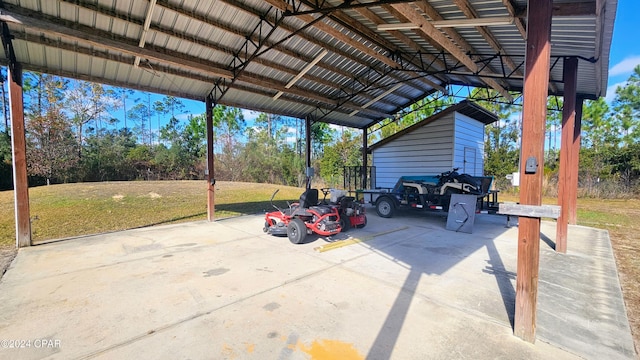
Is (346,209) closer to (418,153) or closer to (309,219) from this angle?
(309,219)

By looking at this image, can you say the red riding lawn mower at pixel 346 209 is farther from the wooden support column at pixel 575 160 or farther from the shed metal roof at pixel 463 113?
the shed metal roof at pixel 463 113

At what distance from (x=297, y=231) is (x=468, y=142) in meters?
7.47

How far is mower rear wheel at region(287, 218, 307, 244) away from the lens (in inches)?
206

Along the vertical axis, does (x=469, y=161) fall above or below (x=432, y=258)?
above

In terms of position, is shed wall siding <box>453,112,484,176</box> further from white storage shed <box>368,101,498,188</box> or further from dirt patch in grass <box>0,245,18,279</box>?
dirt patch in grass <box>0,245,18,279</box>

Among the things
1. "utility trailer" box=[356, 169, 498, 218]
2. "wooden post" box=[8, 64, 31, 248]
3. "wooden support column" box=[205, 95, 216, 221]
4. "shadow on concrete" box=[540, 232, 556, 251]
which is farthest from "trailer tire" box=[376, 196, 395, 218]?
"wooden post" box=[8, 64, 31, 248]

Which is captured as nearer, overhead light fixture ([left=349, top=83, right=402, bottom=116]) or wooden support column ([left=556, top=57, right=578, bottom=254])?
wooden support column ([left=556, top=57, right=578, bottom=254])

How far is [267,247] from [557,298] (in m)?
4.21

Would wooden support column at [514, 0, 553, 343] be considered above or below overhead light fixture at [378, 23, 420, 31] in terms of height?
below

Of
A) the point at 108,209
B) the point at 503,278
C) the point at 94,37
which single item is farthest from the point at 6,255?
the point at 503,278

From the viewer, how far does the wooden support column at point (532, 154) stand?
230cm

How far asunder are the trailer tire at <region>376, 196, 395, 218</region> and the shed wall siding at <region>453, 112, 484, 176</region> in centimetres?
260

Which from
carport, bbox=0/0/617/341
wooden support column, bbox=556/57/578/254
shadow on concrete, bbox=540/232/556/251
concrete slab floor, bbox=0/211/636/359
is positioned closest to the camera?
concrete slab floor, bbox=0/211/636/359

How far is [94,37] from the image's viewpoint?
469 centimetres
